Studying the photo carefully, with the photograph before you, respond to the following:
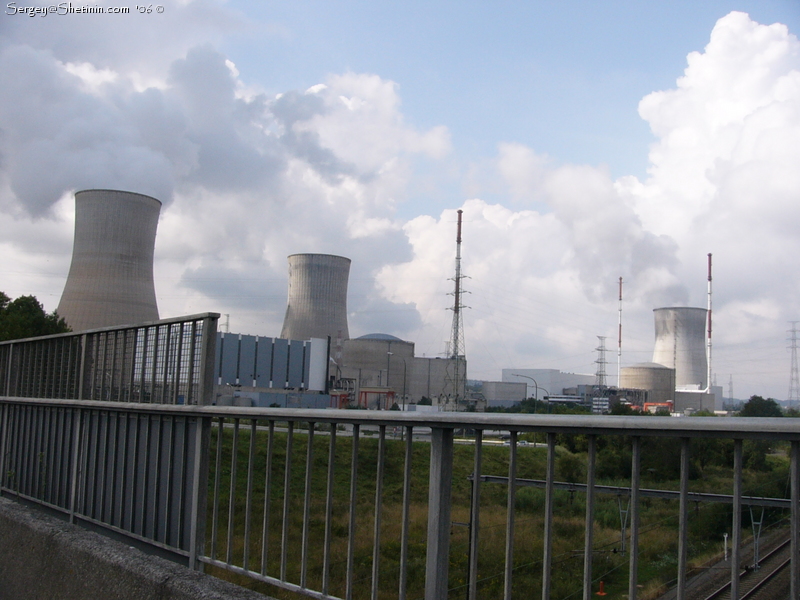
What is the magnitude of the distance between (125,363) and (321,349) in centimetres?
4416

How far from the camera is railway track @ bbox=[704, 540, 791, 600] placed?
178 inches

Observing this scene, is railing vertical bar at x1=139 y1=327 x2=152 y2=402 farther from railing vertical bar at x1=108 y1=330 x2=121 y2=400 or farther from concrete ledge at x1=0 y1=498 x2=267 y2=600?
concrete ledge at x1=0 y1=498 x2=267 y2=600

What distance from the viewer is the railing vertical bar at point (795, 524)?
1.40 metres

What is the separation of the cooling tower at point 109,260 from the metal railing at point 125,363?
3132cm

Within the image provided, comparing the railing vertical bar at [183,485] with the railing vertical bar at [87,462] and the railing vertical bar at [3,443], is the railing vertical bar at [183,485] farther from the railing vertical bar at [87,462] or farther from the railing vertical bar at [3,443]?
the railing vertical bar at [3,443]

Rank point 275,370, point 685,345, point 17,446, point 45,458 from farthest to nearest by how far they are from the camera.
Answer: point 685,345 < point 275,370 < point 17,446 < point 45,458

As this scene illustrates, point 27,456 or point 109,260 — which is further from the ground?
point 109,260

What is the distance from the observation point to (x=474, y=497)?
6.79ft

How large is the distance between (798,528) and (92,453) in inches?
161

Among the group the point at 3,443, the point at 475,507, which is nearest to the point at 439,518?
the point at 475,507

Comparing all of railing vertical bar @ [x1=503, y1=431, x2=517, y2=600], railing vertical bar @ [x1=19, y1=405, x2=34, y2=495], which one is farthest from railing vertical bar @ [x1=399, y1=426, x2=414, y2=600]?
railing vertical bar @ [x1=19, y1=405, x2=34, y2=495]

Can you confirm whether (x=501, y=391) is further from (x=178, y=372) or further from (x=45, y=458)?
(x=178, y=372)

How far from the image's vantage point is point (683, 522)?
1592mm

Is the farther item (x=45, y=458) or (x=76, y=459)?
(x=45, y=458)
